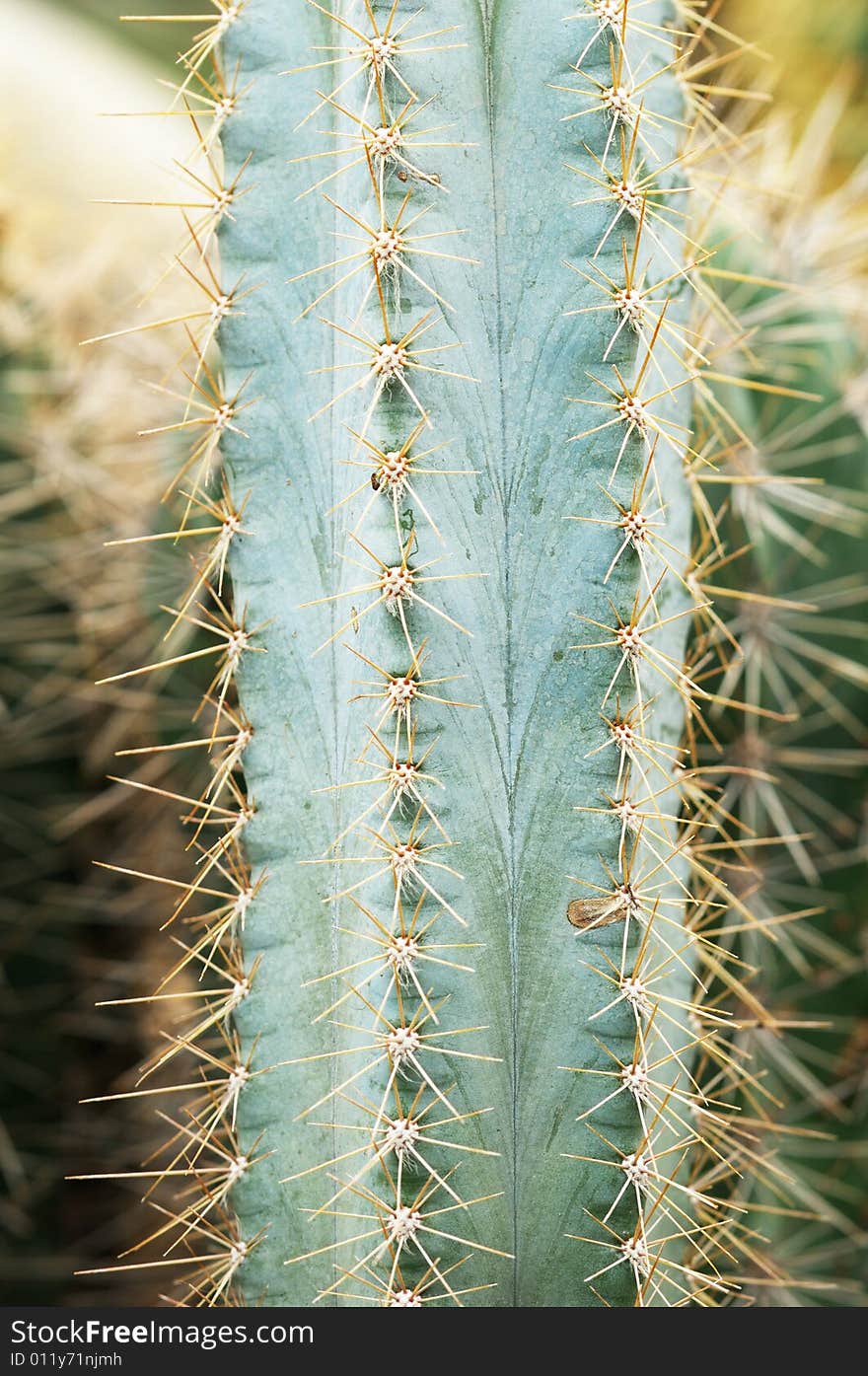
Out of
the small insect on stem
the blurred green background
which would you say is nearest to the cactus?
the small insect on stem

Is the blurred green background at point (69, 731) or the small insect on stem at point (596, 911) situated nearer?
the small insect on stem at point (596, 911)

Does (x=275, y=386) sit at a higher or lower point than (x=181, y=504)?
lower

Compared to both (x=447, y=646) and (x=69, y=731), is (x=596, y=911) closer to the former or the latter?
(x=447, y=646)

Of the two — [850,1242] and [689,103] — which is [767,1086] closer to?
[850,1242]

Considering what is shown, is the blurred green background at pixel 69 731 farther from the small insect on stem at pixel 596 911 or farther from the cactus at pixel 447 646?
the small insect on stem at pixel 596 911

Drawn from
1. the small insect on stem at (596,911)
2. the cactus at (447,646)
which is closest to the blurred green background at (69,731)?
the cactus at (447,646)

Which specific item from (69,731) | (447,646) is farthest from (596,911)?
(69,731)

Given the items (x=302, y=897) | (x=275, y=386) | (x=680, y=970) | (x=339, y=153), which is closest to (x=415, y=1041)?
(x=302, y=897)

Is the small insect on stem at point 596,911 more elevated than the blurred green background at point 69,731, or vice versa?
the blurred green background at point 69,731
